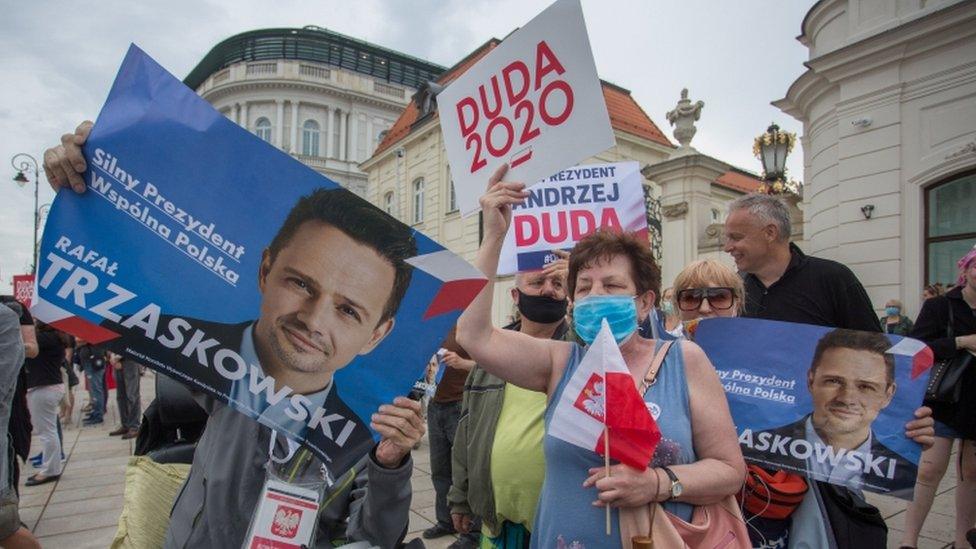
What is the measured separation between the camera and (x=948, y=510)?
477cm

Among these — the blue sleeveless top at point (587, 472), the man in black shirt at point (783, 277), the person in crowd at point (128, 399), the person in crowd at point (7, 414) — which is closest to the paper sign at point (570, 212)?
the man in black shirt at point (783, 277)

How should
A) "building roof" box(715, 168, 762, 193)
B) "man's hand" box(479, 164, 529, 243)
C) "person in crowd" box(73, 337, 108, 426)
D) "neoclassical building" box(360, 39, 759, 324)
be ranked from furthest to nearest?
"building roof" box(715, 168, 762, 193)
"neoclassical building" box(360, 39, 759, 324)
"person in crowd" box(73, 337, 108, 426)
"man's hand" box(479, 164, 529, 243)

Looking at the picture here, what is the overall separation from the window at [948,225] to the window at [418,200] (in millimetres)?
18331

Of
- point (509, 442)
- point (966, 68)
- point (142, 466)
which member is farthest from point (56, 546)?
point (966, 68)

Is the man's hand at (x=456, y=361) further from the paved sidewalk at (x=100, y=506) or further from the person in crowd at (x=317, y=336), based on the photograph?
the person in crowd at (x=317, y=336)

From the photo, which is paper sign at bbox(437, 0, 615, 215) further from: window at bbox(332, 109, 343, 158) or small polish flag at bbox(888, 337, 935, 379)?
window at bbox(332, 109, 343, 158)

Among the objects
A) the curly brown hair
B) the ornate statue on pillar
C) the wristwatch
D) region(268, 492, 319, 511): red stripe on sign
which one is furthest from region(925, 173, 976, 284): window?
region(268, 492, 319, 511): red stripe on sign

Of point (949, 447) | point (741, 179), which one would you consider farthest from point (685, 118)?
point (741, 179)

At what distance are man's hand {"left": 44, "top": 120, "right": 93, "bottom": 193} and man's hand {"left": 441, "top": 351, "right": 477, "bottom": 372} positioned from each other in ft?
8.40

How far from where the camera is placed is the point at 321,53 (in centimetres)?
4072

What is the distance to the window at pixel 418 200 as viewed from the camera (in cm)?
2441

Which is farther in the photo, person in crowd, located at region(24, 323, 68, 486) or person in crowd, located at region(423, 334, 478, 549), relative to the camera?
person in crowd, located at region(24, 323, 68, 486)

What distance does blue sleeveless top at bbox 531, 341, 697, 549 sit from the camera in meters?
1.63

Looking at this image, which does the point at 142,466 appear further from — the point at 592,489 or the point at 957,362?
the point at 957,362
